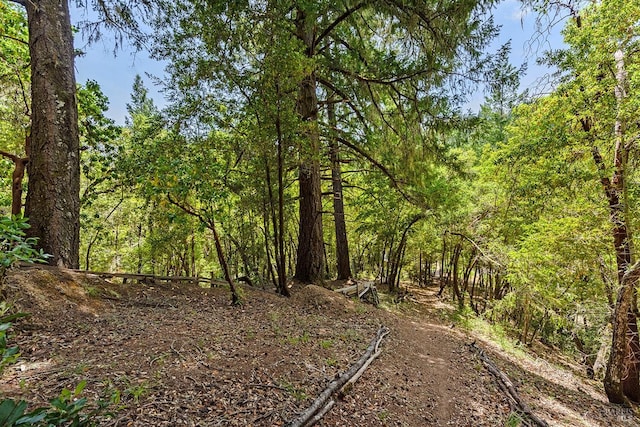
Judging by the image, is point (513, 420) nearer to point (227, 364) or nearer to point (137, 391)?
point (227, 364)

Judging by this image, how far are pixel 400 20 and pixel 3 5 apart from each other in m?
7.79

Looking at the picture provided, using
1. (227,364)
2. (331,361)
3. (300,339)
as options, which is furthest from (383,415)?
(227,364)

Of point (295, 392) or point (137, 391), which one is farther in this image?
point (295, 392)

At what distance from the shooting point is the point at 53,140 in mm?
4598

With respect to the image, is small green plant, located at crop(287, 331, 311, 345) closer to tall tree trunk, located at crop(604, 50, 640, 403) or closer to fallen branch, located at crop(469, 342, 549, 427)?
fallen branch, located at crop(469, 342, 549, 427)

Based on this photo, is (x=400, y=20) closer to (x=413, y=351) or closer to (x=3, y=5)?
(x=413, y=351)

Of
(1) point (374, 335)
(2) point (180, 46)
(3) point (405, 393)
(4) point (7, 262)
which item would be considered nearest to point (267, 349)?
Answer: (3) point (405, 393)

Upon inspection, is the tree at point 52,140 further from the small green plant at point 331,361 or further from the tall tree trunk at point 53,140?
the small green plant at point 331,361

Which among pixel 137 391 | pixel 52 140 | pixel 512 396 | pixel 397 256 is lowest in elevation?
pixel 512 396

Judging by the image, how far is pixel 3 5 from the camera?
21.8 feet

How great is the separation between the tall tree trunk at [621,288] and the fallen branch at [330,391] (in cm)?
472

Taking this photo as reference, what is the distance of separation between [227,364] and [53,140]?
396 cm

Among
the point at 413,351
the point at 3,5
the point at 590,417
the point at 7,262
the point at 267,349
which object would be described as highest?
the point at 3,5

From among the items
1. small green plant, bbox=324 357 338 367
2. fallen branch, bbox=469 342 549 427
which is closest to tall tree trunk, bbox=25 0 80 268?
small green plant, bbox=324 357 338 367
